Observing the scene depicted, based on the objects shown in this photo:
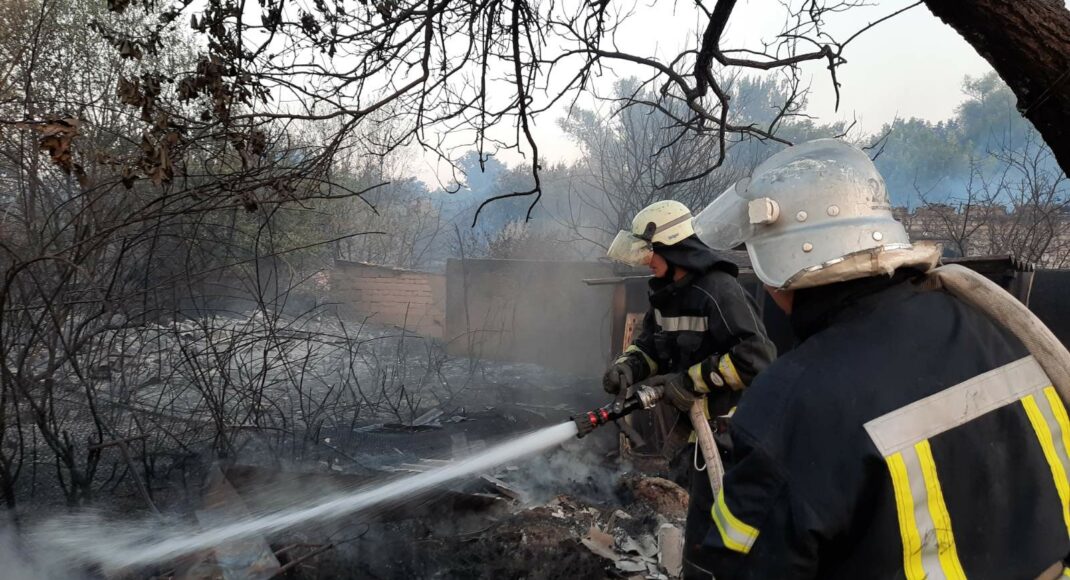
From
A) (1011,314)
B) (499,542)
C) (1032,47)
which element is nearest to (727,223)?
(1011,314)

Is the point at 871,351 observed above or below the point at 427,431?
above

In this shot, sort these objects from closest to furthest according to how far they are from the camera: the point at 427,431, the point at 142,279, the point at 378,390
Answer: the point at 142,279, the point at 427,431, the point at 378,390

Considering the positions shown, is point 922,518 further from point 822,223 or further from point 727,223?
point 727,223

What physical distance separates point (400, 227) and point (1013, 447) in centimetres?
2596

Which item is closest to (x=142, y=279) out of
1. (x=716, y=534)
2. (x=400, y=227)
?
(x=716, y=534)

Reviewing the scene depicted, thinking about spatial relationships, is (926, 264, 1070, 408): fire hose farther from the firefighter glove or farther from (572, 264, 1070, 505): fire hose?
the firefighter glove

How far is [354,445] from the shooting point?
6723mm

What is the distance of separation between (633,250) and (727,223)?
83.8 inches

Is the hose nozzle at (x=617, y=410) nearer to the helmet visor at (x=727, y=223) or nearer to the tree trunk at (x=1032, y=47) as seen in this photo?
the helmet visor at (x=727, y=223)

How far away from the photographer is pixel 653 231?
3.99 m

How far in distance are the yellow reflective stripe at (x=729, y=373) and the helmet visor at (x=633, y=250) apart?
931 millimetres

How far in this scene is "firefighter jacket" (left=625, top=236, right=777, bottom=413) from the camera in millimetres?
3426

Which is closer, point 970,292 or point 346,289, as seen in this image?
point 970,292

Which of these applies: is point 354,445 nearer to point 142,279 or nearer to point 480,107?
point 142,279
